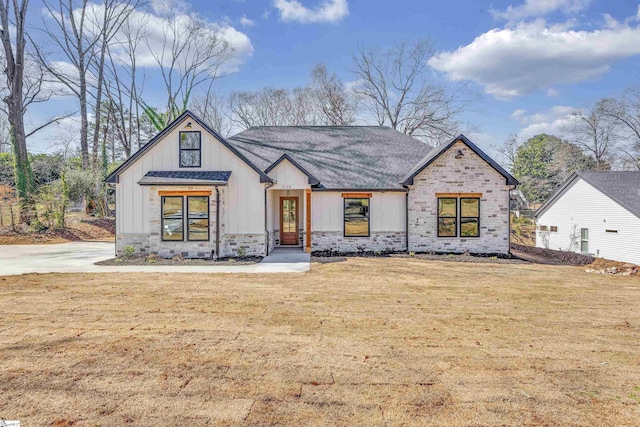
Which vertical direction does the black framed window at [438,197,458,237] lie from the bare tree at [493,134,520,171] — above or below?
below

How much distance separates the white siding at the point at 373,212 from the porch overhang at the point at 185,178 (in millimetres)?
3963

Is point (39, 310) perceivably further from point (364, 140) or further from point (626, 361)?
point (364, 140)

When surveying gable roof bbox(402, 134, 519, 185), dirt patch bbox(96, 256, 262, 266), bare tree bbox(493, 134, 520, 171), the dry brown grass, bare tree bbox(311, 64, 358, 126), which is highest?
bare tree bbox(311, 64, 358, 126)

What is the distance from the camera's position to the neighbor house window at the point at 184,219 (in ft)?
41.6

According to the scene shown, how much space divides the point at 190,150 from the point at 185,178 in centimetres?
135

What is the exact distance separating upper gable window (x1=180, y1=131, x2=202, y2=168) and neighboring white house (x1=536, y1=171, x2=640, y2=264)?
64.2ft

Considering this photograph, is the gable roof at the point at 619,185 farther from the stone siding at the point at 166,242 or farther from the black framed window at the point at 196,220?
the black framed window at the point at 196,220

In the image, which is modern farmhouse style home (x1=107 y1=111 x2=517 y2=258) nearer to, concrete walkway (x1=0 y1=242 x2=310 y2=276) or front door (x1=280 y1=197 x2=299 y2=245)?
front door (x1=280 y1=197 x2=299 y2=245)

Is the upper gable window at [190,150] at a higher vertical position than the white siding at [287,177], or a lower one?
higher

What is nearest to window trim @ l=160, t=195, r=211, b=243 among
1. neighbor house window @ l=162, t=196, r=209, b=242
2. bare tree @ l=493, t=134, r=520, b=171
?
neighbor house window @ l=162, t=196, r=209, b=242

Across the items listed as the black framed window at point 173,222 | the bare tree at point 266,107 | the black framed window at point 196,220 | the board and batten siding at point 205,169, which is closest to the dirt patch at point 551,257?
the board and batten siding at point 205,169

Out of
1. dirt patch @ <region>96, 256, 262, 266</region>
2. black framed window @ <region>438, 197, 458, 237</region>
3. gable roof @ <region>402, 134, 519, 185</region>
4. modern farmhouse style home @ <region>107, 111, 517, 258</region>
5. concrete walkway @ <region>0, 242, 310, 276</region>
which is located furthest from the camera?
black framed window @ <region>438, 197, 458, 237</region>

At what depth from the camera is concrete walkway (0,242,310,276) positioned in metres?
10.5

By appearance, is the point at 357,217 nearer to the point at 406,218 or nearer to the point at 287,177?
the point at 406,218
